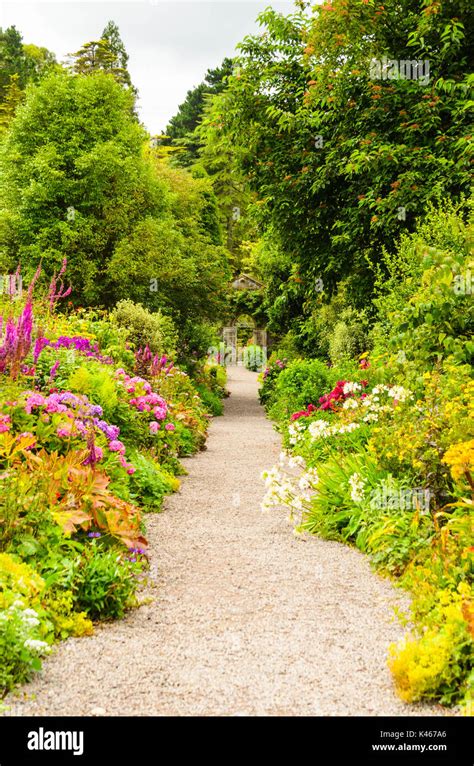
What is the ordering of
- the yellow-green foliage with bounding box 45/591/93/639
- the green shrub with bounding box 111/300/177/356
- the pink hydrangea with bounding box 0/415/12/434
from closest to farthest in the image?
the yellow-green foliage with bounding box 45/591/93/639 < the pink hydrangea with bounding box 0/415/12/434 < the green shrub with bounding box 111/300/177/356

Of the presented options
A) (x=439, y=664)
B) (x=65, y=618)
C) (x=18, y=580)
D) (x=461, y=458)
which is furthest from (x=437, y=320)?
(x=18, y=580)

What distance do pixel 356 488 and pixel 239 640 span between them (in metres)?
2.19

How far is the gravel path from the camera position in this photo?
10.5 ft

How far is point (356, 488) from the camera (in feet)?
19.0

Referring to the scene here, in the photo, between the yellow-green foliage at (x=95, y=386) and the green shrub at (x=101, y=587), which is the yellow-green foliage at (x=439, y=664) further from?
the yellow-green foliage at (x=95, y=386)

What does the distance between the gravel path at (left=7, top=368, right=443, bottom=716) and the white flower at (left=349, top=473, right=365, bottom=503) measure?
466 mm

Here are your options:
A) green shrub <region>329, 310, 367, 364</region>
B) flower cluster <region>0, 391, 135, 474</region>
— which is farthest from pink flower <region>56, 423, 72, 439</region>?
green shrub <region>329, 310, 367, 364</region>

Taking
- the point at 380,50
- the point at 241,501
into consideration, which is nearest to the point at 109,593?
the point at 241,501

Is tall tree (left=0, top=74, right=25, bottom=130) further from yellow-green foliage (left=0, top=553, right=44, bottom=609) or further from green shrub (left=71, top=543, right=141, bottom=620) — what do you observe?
yellow-green foliage (left=0, top=553, right=44, bottom=609)

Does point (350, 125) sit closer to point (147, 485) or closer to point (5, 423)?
point (147, 485)

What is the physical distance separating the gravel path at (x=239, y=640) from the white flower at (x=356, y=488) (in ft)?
1.53

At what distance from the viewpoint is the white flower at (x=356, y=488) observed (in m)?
5.76

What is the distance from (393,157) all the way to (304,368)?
390 centimetres

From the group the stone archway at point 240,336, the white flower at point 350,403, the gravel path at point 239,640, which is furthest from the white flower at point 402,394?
the stone archway at point 240,336
